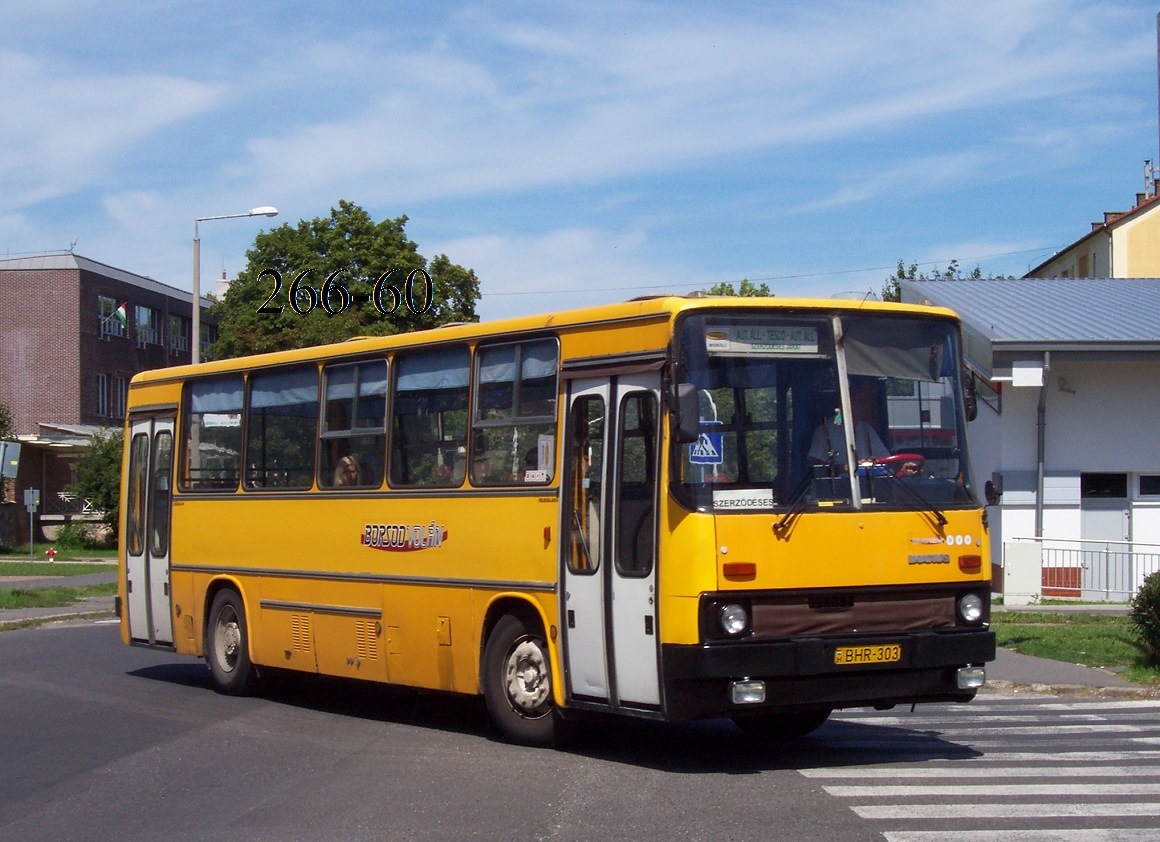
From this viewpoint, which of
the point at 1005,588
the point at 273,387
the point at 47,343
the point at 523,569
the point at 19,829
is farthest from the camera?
→ the point at 47,343

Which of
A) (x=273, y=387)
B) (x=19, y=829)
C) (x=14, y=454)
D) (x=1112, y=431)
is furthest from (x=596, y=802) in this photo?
(x=14, y=454)

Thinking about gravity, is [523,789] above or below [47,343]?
below

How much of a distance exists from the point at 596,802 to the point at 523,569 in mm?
2551

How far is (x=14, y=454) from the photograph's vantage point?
52250 mm

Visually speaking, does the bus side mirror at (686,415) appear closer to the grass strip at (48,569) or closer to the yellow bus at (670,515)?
the yellow bus at (670,515)

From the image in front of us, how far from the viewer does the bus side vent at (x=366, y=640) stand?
12.5m

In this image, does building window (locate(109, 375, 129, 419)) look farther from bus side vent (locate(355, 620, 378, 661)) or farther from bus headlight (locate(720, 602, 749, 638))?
bus headlight (locate(720, 602, 749, 638))

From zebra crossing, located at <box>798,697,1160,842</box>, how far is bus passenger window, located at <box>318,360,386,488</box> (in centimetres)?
440

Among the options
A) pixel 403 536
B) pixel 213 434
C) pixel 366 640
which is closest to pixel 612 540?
pixel 403 536

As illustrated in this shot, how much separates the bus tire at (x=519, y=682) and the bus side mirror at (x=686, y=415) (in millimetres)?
2261

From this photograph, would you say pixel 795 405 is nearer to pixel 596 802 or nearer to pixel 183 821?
pixel 596 802

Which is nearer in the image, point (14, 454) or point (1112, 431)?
point (1112, 431)

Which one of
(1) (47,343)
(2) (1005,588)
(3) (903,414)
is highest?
(1) (47,343)

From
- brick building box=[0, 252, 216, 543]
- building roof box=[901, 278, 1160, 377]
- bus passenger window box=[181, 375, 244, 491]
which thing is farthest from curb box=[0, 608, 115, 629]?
brick building box=[0, 252, 216, 543]
